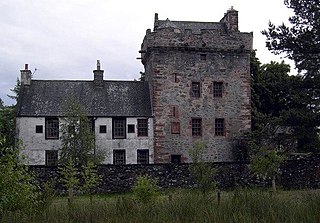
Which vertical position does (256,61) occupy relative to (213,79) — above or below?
above

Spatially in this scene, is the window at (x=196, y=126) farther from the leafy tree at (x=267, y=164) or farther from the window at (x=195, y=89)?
the leafy tree at (x=267, y=164)

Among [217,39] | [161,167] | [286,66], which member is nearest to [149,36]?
[217,39]

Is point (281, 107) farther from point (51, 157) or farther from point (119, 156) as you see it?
point (51, 157)

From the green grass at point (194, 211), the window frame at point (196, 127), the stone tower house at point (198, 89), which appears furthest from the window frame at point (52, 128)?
the green grass at point (194, 211)

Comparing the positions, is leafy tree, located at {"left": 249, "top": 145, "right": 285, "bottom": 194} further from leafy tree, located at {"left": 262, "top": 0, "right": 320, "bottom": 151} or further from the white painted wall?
the white painted wall

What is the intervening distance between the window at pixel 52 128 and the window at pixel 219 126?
433 inches

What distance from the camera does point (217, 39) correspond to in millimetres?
36406

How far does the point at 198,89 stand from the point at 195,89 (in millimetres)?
226

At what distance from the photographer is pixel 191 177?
84.4 feet

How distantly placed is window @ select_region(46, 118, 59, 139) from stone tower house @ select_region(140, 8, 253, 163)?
21.8ft

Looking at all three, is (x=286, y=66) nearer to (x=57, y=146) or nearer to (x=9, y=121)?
(x=57, y=146)

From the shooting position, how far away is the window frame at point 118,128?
3491 cm

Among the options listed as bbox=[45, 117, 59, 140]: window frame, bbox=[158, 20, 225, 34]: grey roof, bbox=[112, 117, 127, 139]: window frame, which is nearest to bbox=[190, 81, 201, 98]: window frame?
bbox=[158, 20, 225, 34]: grey roof

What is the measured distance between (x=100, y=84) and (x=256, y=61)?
1570 centimetres
